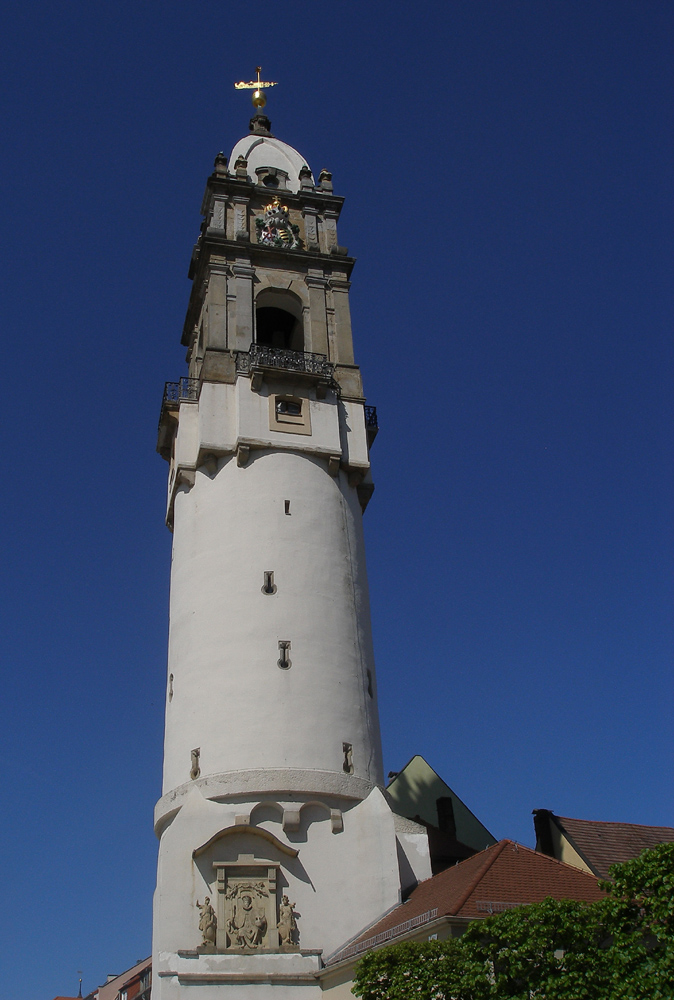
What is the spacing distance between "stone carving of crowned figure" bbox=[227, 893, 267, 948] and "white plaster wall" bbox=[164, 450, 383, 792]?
3.13 metres

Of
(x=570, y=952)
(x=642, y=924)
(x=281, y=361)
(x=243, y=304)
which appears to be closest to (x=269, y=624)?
(x=281, y=361)

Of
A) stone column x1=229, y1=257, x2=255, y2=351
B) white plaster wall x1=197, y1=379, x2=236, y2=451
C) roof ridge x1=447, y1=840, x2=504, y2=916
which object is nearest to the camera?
roof ridge x1=447, y1=840, x2=504, y2=916

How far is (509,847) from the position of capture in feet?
67.2

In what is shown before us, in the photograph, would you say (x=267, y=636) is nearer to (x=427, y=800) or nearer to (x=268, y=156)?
(x=427, y=800)

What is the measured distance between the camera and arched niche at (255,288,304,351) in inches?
1300

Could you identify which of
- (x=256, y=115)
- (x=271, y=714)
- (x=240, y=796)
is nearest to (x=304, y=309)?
(x=256, y=115)

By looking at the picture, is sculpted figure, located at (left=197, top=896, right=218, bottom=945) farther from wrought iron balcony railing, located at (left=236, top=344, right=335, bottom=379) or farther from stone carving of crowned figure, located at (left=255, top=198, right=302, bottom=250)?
stone carving of crowned figure, located at (left=255, top=198, right=302, bottom=250)

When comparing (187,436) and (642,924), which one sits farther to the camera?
(187,436)

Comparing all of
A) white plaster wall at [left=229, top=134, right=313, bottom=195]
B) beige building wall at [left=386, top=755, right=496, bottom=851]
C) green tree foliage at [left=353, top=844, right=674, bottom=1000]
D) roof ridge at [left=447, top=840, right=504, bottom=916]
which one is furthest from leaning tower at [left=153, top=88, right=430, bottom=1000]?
beige building wall at [left=386, top=755, right=496, bottom=851]

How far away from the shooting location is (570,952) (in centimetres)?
1450

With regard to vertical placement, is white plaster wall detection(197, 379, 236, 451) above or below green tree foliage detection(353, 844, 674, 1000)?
above

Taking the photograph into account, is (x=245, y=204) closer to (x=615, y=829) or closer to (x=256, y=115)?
(x=256, y=115)

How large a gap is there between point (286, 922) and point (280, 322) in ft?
68.9

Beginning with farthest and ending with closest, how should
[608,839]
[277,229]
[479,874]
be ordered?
[277,229]
[608,839]
[479,874]
